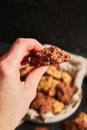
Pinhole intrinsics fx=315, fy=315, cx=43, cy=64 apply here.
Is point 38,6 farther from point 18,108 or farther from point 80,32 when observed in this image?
point 18,108

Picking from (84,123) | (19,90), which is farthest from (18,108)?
(84,123)

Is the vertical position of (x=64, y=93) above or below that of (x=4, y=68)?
below

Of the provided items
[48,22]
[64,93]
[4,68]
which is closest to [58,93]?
[64,93]

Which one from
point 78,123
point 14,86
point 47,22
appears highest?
point 47,22

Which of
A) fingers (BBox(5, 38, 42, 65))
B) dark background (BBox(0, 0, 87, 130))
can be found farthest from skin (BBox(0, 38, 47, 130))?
dark background (BBox(0, 0, 87, 130))

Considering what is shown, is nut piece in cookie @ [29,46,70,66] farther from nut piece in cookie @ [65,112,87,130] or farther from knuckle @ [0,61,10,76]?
nut piece in cookie @ [65,112,87,130]

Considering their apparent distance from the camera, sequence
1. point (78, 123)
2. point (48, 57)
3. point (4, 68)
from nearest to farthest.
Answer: point (4, 68), point (48, 57), point (78, 123)

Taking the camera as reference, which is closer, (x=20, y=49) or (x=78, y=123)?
(x=20, y=49)

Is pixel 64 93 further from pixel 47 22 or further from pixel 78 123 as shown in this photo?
pixel 47 22
